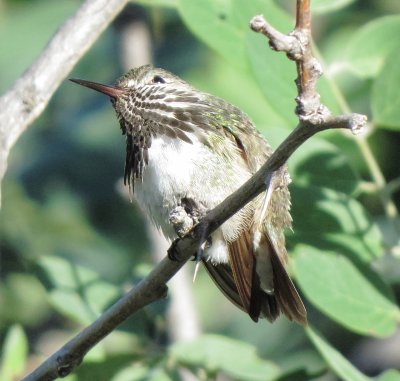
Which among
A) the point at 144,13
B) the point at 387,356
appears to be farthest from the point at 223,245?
the point at 144,13

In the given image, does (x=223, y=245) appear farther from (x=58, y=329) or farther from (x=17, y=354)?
(x=58, y=329)

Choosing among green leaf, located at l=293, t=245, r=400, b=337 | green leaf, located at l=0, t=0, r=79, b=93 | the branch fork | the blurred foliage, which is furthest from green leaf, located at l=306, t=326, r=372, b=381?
green leaf, located at l=0, t=0, r=79, b=93

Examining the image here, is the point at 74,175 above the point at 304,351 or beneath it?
above

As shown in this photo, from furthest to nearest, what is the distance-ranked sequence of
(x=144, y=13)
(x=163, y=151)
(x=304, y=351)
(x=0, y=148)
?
1. (x=144, y=13)
2. (x=304, y=351)
3. (x=163, y=151)
4. (x=0, y=148)

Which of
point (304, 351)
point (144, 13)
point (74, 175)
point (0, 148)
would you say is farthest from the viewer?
point (74, 175)

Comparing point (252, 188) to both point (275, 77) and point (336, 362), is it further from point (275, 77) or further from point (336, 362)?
point (275, 77)

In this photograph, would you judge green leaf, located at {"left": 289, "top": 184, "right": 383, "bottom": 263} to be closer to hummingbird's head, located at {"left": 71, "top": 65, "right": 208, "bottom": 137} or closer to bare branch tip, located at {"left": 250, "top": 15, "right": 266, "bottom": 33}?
hummingbird's head, located at {"left": 71, "top": 65, "right": 208, "bottom": 137}
